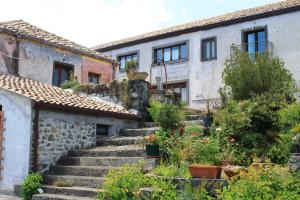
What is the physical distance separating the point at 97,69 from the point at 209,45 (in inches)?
275

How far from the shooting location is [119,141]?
42.8 ft

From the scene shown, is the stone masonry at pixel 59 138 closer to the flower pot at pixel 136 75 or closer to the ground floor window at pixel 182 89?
the flower pot at pixel 136 75

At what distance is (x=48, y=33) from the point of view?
20.5 m

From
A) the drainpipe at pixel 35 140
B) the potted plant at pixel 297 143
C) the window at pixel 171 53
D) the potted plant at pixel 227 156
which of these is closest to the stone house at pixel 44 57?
the window at pixel 171 53

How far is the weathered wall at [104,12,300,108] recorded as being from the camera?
68.4 ft

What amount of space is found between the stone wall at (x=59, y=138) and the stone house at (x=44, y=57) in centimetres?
582

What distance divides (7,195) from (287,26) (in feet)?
53.1

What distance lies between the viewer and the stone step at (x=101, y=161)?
35.2 ft

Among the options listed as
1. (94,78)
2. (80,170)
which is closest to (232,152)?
(80,170)

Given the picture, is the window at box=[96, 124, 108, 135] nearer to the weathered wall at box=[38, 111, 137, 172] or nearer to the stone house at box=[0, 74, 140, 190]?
the weathered wall at box=[38, 111, 137, 172]

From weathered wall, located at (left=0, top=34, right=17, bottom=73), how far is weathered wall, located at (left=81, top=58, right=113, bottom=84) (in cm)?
415

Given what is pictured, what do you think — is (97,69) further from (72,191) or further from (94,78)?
(72,191)

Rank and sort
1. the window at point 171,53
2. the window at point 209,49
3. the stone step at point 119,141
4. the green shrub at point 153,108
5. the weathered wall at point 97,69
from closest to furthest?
the stone step at point 119,141
the green shrub at point 153,108
the weathered wall at point 97,69
the window at point 209,49
the window at point 171,53

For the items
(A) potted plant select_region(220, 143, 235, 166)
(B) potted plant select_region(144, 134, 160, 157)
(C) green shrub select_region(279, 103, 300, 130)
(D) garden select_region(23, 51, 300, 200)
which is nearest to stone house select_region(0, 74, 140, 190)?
(D) garden select_region(23, 51, 300, 200)
